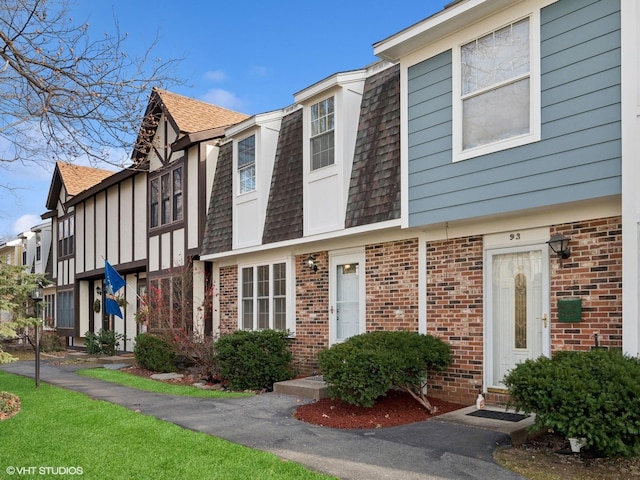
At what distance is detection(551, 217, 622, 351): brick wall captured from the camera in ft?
23.3

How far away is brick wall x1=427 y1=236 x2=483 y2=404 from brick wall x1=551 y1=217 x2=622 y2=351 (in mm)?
1274

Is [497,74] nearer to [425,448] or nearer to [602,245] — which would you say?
[602,245]

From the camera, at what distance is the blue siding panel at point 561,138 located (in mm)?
6906

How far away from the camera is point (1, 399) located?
9.61m

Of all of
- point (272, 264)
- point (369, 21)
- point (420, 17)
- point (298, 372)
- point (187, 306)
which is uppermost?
point (369, 21)

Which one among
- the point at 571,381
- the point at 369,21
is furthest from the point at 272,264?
the point at 571,381

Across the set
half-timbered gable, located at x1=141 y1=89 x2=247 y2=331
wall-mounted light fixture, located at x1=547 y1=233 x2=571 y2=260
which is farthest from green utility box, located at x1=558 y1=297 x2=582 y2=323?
half-timbered gable, located at x1=141 y1=89 x2=247 y2=331

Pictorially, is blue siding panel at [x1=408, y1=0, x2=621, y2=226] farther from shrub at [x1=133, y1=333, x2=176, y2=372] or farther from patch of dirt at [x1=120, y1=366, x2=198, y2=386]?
shrub at [x1=133, y1=333, x2=176, y2=372]

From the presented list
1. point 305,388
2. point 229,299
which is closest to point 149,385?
point 229,299

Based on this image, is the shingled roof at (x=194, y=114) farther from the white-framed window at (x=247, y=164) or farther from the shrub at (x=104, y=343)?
the shrub at (x=104, y=343)

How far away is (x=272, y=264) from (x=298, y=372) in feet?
8.47

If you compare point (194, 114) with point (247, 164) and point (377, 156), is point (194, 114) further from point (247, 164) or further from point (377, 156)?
point (377, 156)

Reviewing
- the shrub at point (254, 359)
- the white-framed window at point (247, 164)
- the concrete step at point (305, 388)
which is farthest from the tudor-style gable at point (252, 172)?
the concrete step at point (305, 388)

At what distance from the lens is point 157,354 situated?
1436 cm
